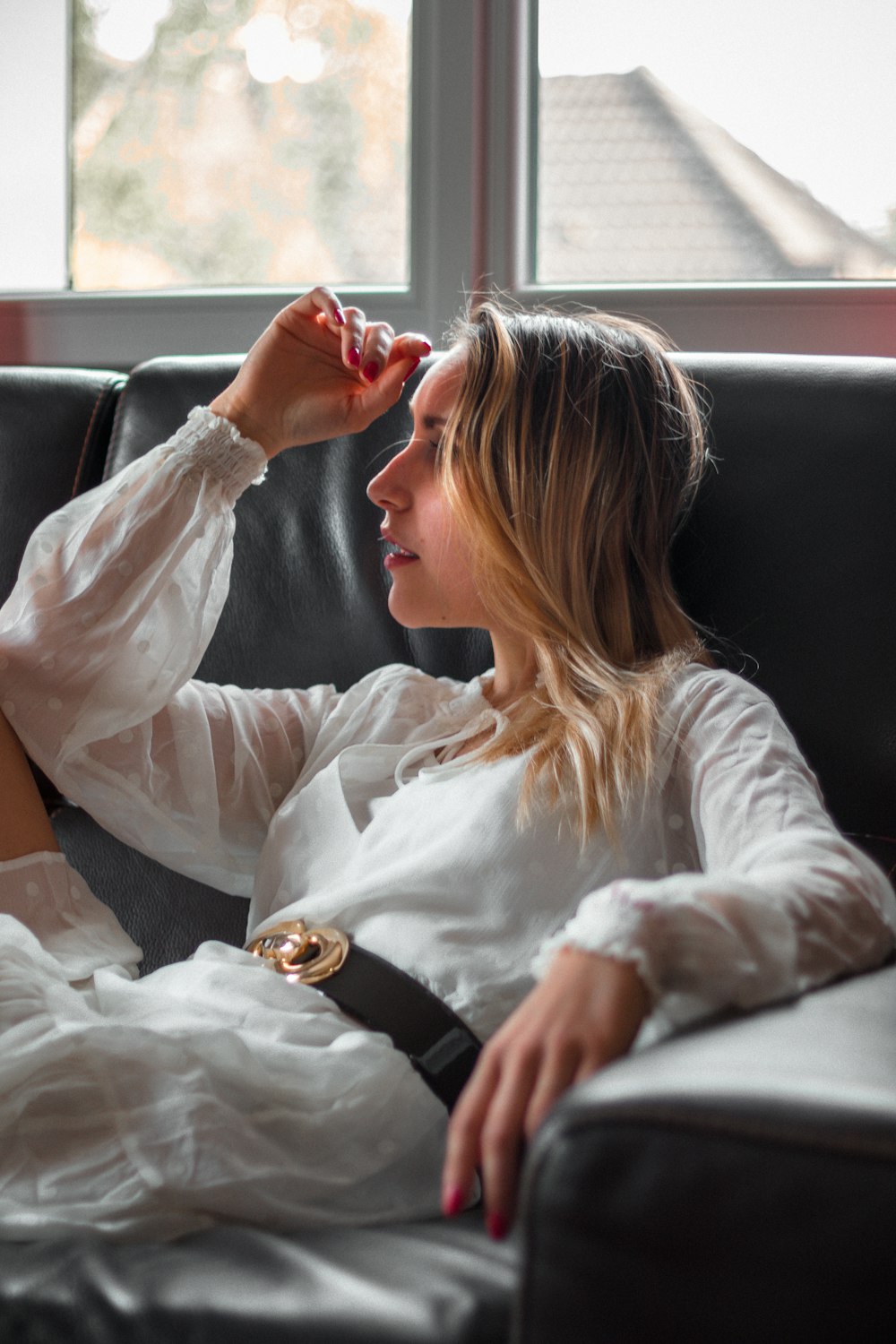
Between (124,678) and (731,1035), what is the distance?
72 centimetres

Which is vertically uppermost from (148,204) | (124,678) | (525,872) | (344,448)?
(148,204)

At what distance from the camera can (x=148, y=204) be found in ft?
6.38

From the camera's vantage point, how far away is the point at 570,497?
1.09 meters

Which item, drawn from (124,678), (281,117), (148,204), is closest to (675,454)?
(124,678)

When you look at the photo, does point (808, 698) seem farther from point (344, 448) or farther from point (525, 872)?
point (344, 448)

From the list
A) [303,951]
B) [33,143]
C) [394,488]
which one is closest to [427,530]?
[394,488]

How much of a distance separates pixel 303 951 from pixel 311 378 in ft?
1.91

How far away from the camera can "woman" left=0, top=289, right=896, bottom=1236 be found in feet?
2.20

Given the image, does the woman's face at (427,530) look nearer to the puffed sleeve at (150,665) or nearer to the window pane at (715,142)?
the puffed sleeve at (150,665)

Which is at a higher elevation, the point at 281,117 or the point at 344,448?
the point at 281,117

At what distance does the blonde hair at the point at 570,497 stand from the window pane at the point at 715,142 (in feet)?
2.13

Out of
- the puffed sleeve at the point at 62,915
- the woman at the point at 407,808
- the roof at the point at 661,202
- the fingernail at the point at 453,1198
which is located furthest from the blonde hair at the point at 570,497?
the roof at the point at 661,202

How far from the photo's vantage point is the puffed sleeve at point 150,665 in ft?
3.63

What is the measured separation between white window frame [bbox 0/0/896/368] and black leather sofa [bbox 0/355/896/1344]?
1.42 feet
